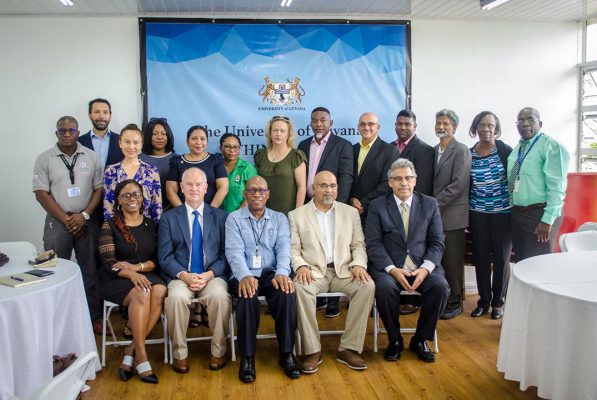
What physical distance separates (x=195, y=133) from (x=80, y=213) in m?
1.09

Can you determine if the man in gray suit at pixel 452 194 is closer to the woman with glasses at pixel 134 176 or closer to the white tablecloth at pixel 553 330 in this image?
the white tablecloth at pixel 553 330

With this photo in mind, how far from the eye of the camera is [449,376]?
3143mm

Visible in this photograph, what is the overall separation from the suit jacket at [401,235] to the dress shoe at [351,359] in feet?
1.94

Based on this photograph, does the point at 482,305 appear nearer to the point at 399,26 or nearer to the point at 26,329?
the point at 399,26

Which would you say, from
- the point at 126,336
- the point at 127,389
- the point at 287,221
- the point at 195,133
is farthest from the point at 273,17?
the point at 127,389

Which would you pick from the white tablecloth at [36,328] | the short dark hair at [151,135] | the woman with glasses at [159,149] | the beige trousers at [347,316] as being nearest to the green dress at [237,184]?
the woman with glasses at [159,149]

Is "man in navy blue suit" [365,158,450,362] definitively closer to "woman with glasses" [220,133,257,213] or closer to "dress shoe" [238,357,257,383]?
"dress shoe" [238,357,257,383]

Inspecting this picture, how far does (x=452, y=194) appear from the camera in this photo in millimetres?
4176

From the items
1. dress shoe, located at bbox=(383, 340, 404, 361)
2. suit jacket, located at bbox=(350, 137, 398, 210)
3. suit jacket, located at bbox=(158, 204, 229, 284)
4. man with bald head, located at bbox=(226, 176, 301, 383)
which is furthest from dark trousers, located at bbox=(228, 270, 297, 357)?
suit jacket, located at bbox=(350, 137, 398, 210)

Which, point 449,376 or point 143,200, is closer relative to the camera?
point 449,376

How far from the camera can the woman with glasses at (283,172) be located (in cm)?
409

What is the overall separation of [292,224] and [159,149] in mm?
1426

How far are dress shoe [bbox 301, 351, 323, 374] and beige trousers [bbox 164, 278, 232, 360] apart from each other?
0.57 m

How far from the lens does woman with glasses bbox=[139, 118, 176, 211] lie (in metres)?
4.09
